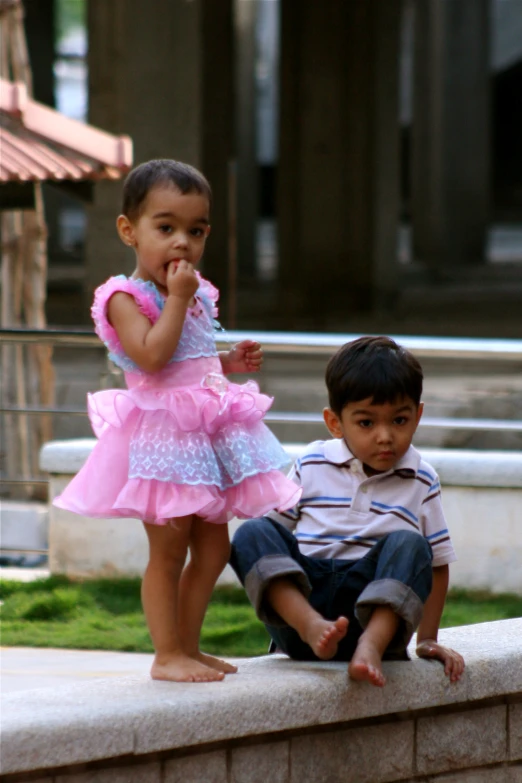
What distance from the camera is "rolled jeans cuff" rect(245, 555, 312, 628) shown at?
11.1 ft

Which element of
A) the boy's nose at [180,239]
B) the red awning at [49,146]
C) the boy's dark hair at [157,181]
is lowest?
the boy's nose at [180,239]

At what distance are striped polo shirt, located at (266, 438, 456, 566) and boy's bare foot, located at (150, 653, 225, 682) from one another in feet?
1.36

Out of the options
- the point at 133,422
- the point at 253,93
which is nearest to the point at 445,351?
the point at 133,422

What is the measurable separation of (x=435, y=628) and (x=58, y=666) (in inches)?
85.9

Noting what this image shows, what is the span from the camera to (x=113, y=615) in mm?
6199

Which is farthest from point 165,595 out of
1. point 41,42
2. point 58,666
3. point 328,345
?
point 41,42

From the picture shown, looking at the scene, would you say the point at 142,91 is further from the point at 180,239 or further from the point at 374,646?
the point at 374,646

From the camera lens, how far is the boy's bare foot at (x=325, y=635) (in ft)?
10.5

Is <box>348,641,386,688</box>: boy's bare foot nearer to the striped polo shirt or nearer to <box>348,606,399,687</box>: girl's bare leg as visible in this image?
<box>348,606,399,687</box>: girl's bare leg

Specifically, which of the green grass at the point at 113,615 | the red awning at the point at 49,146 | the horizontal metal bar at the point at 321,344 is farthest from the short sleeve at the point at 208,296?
the red awning at the point at 49,146

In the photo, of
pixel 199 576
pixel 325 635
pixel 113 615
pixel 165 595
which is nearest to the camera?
pixel 325 635

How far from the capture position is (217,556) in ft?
11.6

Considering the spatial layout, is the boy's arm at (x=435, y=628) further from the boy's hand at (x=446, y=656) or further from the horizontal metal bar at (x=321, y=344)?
the horizontal metal bar at (x=321, y=344)

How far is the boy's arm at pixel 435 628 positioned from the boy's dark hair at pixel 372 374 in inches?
18.6
